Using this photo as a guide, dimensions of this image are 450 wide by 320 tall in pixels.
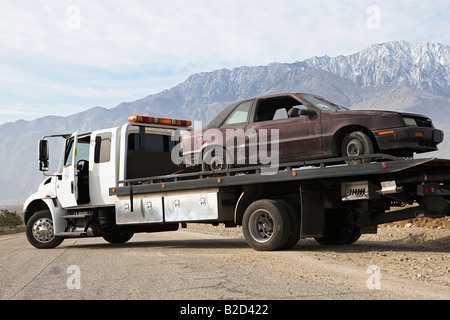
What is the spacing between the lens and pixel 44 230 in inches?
527

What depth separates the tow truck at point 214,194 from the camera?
8586 mm

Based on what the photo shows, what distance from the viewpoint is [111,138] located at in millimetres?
12531

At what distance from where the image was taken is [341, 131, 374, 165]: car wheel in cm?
859

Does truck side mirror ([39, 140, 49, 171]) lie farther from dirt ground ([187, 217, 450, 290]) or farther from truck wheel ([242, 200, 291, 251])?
dirt ground ([187, 217, 450, 290])

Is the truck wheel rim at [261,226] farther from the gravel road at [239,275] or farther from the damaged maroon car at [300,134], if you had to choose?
the damaged maroon car at [300,134]

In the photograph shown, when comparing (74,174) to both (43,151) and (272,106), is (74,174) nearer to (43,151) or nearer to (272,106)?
(43,151)

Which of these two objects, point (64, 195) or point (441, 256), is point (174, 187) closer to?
point (64, 195)

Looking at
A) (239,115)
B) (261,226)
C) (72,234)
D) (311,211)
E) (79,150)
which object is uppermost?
(239,115)

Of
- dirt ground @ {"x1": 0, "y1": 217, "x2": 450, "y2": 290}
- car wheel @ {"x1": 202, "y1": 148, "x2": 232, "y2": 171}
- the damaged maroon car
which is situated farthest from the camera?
car wheel @ {"x1": 202, "y1": 148, "x2": 232, "y2": 171}

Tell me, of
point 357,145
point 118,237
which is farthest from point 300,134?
point 118,237

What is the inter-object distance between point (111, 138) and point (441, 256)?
7.41 metres

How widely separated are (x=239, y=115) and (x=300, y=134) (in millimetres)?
1577

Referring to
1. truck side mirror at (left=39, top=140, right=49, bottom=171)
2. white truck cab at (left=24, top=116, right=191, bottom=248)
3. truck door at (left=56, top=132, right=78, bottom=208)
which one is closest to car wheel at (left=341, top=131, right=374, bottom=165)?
white truck cab at (left=24, top=116, right=191, bottom=248)
